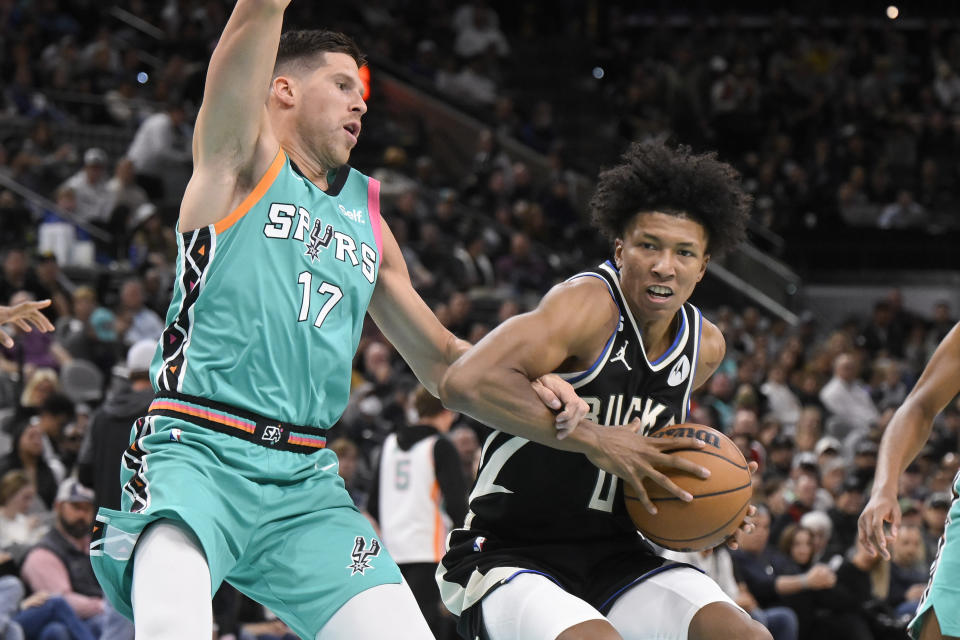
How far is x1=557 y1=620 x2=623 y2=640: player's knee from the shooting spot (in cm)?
387

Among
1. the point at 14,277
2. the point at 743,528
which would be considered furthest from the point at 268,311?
the point at 14,277

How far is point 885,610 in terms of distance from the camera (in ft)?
31.8

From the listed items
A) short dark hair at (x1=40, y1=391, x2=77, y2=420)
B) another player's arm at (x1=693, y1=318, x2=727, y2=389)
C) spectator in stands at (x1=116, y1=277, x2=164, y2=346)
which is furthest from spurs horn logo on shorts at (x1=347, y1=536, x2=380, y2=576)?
spectator in stands at (x1=116, y1=277, x2=164, y2=346)

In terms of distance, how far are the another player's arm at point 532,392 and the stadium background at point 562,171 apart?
509 cm

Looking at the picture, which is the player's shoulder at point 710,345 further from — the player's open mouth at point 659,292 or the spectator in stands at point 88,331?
the spectator in stands at point 88,331

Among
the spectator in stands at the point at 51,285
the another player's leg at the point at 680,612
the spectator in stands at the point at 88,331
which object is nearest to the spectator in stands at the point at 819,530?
the spectator in stands at the point at 88,331

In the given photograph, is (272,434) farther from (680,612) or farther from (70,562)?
(70,562)

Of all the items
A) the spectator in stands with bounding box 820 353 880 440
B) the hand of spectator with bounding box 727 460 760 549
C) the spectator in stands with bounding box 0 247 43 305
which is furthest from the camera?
the spectator in stands with bounding box 820 353 880 440

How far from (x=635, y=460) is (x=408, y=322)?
35.4 inches

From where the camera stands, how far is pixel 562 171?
58.9 ft

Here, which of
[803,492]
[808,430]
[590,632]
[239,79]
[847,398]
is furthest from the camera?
[847,398]

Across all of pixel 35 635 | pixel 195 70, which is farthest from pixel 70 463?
pixel 195 70

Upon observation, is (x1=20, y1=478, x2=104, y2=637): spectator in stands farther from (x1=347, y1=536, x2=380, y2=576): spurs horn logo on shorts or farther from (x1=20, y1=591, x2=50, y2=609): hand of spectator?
(x1=347, y1=536, x2=380, y2=576): spurs horn logo on shorts

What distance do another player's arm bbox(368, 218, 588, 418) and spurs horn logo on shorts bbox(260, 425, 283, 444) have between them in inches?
28.8
